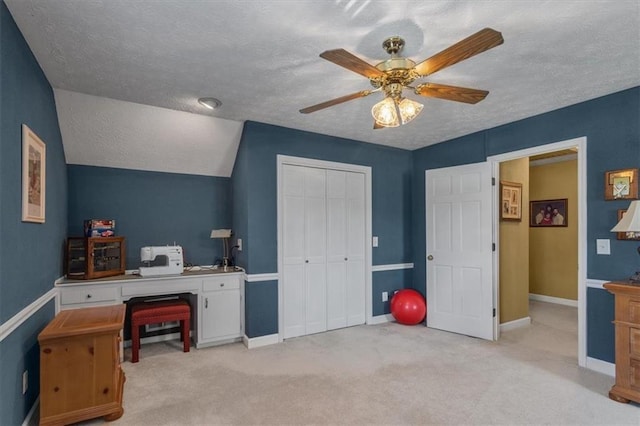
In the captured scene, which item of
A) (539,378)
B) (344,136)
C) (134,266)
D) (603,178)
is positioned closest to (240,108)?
(344,136)

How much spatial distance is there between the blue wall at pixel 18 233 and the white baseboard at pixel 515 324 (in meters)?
4.59

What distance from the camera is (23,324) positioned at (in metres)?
2.02

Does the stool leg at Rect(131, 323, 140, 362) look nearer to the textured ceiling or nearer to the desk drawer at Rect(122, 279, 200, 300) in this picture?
the desk drawer at Rect(122, 279, 200, 300)

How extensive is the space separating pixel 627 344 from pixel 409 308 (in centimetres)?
211

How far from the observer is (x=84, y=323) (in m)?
2.27

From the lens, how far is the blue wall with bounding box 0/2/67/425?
1.72 meters

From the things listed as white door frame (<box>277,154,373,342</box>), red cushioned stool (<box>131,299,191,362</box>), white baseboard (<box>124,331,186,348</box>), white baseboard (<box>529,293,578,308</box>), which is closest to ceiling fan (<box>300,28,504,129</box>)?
white door frame (<box>277,154,373,342</box>)

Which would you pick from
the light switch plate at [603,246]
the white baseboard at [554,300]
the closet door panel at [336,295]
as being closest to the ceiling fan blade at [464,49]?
the light switch plate at [603,246]

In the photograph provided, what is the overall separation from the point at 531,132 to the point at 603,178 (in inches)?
31.8

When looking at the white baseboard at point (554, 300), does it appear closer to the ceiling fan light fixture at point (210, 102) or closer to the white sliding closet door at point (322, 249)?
the white sliding closet door at point (322, 249)

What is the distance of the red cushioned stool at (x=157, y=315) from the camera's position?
318 centimetres

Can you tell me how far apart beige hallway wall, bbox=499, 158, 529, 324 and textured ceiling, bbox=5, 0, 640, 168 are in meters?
1.37

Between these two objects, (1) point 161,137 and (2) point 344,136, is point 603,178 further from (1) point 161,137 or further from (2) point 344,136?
(1) point 161,137

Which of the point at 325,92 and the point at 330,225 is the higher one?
the point at 325,92
